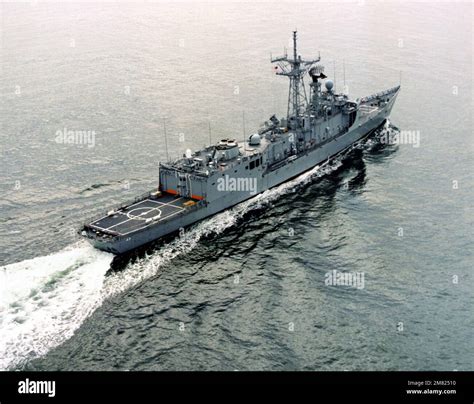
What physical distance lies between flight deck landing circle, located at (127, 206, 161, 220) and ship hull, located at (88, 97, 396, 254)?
2728 millimetres

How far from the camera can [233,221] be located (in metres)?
67.8

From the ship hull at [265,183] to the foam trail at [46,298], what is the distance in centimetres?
229

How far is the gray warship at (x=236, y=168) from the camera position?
→ 6244 centimetres

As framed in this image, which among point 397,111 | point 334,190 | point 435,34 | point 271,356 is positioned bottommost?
point 271,356

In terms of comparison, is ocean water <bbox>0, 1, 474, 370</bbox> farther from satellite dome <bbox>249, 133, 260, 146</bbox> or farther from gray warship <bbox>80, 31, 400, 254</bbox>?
satellite dome <bbox>249, 133, 260, 146</bbox>

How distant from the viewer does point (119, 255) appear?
59.8 metres

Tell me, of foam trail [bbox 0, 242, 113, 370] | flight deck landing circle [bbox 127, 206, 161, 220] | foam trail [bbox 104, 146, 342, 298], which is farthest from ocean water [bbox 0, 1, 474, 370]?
flight deck landing circle [bbox 127, 206, 161, 220]

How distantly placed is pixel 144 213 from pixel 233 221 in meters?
10.6

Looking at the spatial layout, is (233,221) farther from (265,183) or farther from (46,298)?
(46,298)

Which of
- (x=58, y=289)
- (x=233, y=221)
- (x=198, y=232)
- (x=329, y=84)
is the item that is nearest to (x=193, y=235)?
(x=198, y=232)

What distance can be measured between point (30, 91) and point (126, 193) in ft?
146
